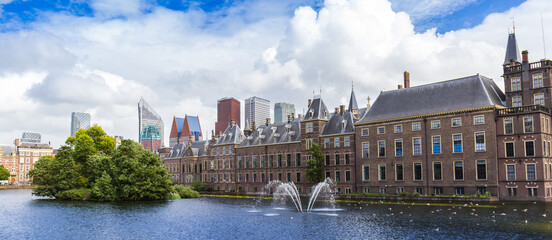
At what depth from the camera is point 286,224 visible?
38688mm

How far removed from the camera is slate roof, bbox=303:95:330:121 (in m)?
82.3

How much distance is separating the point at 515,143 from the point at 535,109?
15.7 feet

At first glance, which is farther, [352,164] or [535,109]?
[352,164]

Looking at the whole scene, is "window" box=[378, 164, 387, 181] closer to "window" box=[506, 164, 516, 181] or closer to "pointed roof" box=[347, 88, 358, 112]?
"window" box=[506, 164, 516, 181]

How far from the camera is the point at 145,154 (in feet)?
230

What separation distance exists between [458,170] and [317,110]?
2681 cm

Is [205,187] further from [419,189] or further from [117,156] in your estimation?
[419,189]

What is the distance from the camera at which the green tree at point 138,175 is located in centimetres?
6744

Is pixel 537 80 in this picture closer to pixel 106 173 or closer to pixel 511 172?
pixel 511 172

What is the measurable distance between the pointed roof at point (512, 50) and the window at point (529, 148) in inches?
478

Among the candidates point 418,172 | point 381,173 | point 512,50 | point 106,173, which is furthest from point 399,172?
point 106,173

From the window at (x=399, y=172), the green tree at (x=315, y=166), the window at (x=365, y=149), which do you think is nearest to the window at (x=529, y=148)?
the window at (x=399, y=172)

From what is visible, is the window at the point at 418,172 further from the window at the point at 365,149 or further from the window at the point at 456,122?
the window at the point at 365,149

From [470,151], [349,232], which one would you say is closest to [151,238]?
[349,232]
